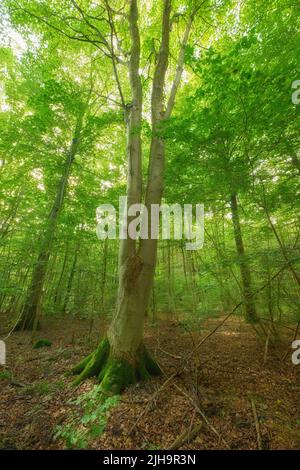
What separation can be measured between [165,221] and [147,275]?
11.5ft

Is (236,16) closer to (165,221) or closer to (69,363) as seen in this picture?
(165,221)

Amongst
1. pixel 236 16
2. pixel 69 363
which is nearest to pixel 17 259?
pixel 69 363

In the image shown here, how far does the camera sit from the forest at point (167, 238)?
114 inches

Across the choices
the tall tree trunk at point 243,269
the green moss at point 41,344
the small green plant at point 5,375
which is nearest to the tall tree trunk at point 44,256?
the green moss at point 41,344

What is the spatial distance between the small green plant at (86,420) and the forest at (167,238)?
0.06ft

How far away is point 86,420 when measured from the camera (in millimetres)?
2818

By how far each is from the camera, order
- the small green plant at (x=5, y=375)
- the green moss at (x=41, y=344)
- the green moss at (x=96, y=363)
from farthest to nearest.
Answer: the green moss at (x=41, y=344) < the small green plant at (x=5, y=375) < the green moss at (x=96, y=363)

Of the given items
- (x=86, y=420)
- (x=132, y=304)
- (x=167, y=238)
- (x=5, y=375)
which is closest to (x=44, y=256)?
(x=5, y=375)

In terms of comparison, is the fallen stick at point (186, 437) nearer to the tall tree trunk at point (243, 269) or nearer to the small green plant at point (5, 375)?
the tall tree trunk at point (243, 269)

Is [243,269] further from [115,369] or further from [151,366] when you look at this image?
[115,369]

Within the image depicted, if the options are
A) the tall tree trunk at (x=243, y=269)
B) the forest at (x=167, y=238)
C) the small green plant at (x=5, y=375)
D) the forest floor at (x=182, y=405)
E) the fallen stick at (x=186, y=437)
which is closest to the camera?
the fallen stick at (x=186, y=437)

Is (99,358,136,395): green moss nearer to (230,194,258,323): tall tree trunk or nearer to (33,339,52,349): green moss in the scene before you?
(230,194,258,323): tall tree trunk

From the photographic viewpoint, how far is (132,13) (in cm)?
460

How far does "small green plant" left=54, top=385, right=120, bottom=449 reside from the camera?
262 cm
